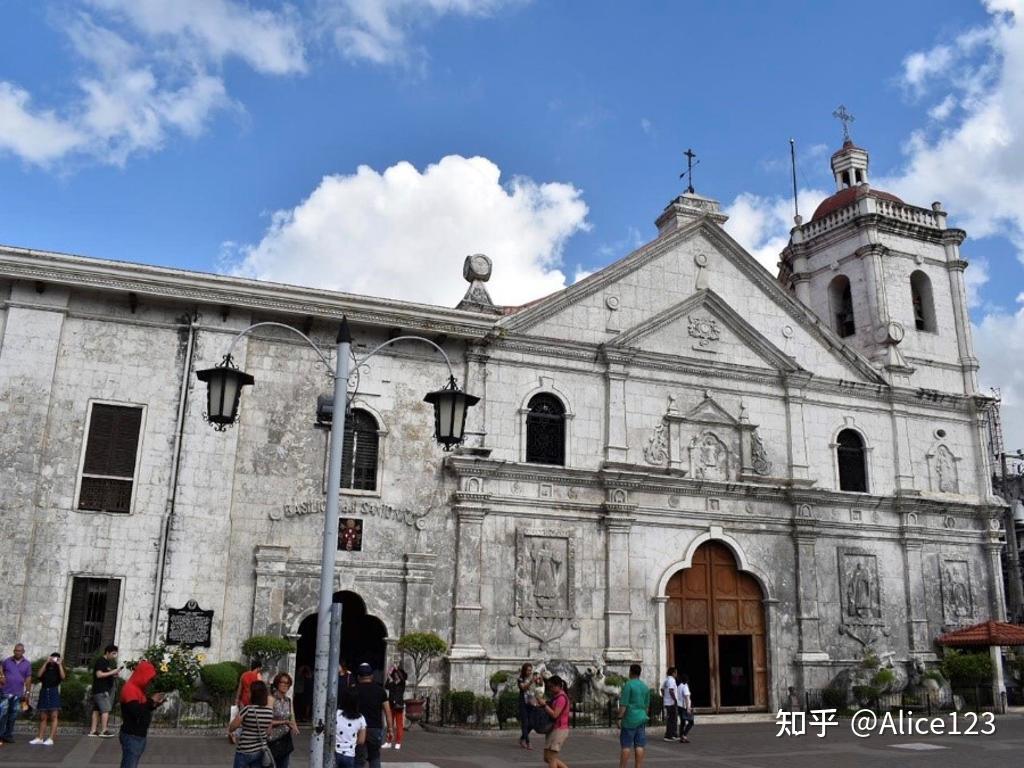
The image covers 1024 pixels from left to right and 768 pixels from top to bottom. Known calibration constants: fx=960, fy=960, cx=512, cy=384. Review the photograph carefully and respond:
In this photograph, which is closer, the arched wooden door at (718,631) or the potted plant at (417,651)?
the potted plant at (417,651)

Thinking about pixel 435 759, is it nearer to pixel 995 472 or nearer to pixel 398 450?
pixel 398 450

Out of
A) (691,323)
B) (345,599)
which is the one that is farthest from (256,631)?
(691,323)

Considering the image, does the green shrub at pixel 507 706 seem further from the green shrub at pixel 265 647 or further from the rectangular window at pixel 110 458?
the rectangular window at pixel 110 458

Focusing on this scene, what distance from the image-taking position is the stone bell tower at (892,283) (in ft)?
104

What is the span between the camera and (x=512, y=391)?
81.5ft

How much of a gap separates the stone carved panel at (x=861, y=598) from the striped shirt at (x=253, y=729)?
66.3 feet

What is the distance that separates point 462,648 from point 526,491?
4176 millimetres

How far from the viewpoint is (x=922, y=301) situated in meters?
33.3

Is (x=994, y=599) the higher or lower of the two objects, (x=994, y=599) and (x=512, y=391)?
the lower

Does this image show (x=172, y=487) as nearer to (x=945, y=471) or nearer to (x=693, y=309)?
(x=693, y=309)

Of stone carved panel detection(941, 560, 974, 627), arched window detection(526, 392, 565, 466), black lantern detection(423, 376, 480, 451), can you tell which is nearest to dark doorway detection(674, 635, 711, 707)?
arched window detection(526, 392, 565, 466)

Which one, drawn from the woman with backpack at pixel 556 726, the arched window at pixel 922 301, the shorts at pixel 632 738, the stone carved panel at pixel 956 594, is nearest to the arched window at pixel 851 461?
the stone carved panel at pixel 956 594

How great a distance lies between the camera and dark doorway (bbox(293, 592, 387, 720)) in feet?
72.6

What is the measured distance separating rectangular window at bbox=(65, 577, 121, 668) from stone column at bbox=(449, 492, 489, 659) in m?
7.48
